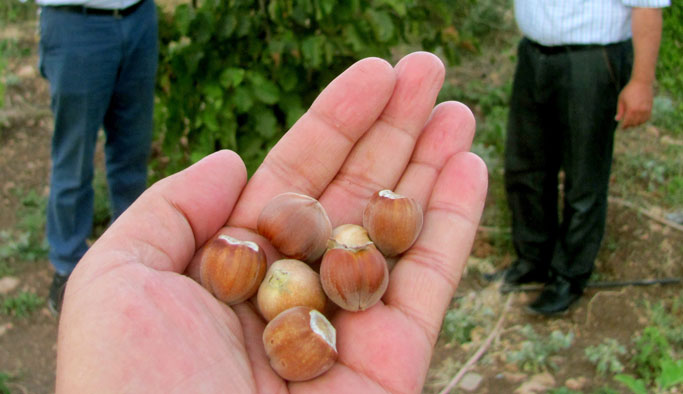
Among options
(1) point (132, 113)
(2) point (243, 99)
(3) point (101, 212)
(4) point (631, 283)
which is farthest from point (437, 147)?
(3) point (101, 212)

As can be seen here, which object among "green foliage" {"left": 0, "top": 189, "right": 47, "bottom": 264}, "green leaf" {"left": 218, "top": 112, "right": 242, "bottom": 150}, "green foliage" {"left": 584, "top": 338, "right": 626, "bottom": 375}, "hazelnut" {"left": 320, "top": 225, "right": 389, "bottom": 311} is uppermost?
"hazelnut" {"left": 320, "top": 225, "right": 389, "bottom": 311}

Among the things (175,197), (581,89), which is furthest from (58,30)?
(581,89)

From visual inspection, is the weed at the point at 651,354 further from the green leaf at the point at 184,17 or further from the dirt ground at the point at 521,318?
the green leaf at the point at 184,17

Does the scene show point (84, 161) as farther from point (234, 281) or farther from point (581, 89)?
point (581, 89)

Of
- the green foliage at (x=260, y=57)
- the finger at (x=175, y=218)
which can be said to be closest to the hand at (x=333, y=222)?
the finger at (x=175, y=218)

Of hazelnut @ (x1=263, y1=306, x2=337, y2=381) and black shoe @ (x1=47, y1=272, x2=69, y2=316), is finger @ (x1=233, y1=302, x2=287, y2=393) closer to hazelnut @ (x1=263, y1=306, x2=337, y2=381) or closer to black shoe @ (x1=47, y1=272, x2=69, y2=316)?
hazelnut @ (x1=263, y1=306, x2=337, y2=381)

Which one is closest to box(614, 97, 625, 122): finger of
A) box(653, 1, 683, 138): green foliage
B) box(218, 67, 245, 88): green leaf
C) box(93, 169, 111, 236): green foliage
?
box(218, 67, 245, 88): green leaf

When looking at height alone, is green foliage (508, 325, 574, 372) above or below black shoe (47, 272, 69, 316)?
below
